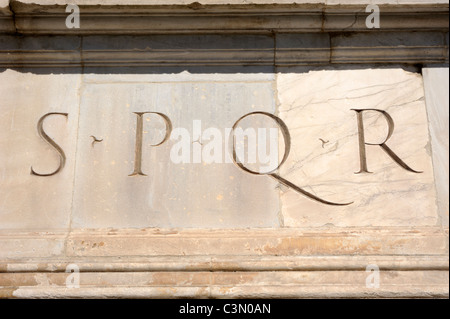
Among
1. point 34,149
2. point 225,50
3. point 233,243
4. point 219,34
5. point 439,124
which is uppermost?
point 219,34

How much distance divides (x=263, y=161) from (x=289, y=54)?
0.68m

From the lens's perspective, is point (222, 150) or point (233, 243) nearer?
point (233, 243)

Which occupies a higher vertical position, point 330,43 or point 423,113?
point 330,43

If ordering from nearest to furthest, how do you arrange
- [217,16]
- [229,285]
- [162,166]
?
[229,285], [162,166], [217,16]

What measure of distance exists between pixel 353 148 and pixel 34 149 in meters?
1.82

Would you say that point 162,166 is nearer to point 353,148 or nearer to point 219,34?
point 219,34

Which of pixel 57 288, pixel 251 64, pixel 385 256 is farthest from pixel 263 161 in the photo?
pixel 57 288

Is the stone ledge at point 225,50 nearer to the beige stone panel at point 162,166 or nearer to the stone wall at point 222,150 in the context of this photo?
the stone wall at point 222,150

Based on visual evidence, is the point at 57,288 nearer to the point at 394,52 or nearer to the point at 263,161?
the point at 263,161

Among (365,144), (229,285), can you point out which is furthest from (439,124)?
(229,285)

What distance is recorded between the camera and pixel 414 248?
111 inches

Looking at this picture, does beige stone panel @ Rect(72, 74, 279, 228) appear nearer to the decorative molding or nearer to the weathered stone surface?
the decorative molding

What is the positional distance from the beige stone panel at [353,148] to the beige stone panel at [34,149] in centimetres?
122

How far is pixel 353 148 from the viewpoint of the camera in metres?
3.04
